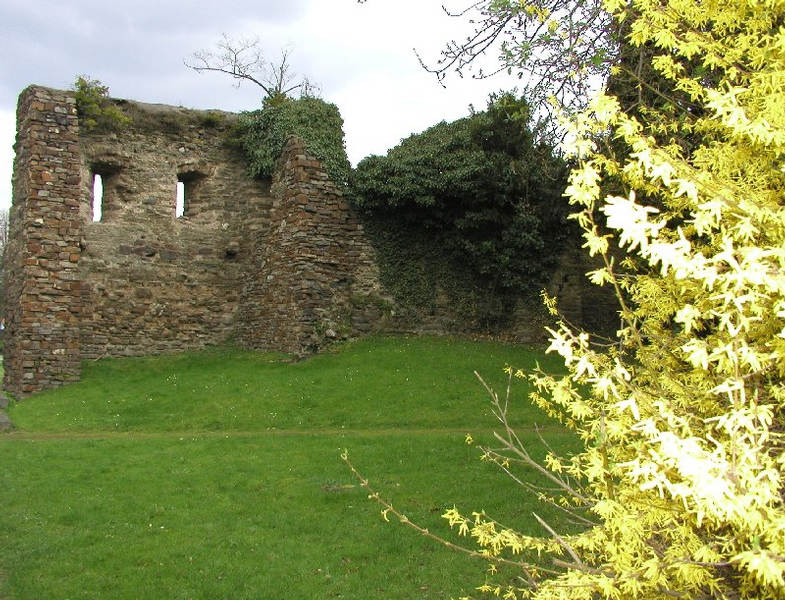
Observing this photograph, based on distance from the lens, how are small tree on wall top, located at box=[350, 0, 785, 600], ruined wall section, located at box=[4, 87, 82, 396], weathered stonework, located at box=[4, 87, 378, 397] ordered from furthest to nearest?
weathered stonework, located at box=[4, 87, 378, 397], ruined wall section, located at box=[4, 87, 82, 396], small tree on wall top, located at box=[350, 0, 785, 600]

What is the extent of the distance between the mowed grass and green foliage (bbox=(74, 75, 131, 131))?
5.77m

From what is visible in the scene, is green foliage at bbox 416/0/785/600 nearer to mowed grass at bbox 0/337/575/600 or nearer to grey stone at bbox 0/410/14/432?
mowed grass at bbox 0/337/575/600

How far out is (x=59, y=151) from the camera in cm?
1557

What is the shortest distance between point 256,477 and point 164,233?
1029cm

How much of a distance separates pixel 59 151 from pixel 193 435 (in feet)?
25.3

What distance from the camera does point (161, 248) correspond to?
698 inches

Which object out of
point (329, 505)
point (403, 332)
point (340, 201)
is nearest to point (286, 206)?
point (340, 201)

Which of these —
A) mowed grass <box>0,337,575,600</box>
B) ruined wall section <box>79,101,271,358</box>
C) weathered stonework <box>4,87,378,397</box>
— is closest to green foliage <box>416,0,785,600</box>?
mowed grass <box>0,337,575,600</box>

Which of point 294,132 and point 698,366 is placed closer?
point 698,366

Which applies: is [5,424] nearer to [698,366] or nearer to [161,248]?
[161,248]

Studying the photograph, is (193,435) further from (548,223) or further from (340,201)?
(548,223)

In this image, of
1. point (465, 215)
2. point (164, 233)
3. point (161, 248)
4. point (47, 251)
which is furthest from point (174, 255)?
point (465, 215)

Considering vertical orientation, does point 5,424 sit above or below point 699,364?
below

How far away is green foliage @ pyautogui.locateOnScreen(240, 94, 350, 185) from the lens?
17156 mm
